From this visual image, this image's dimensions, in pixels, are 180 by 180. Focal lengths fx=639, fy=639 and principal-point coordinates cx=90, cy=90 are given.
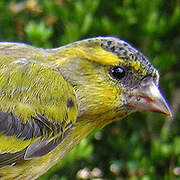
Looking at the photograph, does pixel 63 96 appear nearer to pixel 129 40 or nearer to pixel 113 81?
pixel 113 81

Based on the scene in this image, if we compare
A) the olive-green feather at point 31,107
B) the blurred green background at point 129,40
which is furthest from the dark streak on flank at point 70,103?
the blurred green background at point 129,40

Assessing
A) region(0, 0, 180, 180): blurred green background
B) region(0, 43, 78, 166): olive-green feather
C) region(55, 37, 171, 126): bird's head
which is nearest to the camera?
region(0, 43, 78, 166): olive-green feather

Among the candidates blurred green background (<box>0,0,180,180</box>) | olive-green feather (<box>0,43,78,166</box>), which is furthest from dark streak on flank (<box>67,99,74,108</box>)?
blurred green background (<box>0,0,180,180</box>)

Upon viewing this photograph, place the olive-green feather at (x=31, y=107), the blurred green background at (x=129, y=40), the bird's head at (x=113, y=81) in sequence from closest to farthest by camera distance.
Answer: the olive-green feather at (x=31, y=107) → the bird's head at (x=113, y=81) → the blurred green background at (x=129, y=40)

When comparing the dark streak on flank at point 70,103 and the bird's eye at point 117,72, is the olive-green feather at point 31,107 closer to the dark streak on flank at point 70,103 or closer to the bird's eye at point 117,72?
the dark streak on flank at point 70,103

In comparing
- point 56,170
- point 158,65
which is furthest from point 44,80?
point 158,65

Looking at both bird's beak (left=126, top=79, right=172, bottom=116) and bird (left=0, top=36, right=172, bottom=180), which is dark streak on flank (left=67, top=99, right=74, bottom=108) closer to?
bird (left=0, top=36, right=172, bottom=180)

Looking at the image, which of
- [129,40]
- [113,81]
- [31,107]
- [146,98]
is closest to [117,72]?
[113,81]
